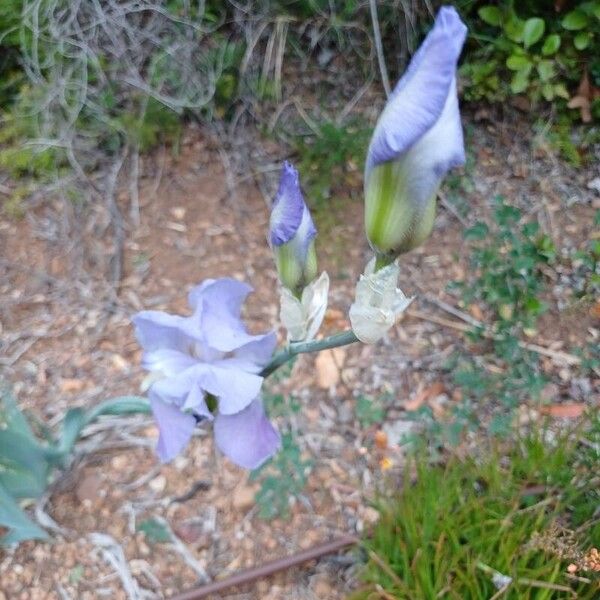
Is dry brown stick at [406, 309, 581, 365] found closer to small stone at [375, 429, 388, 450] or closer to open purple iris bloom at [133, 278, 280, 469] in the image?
small stone at [375, 429, 388, 450]

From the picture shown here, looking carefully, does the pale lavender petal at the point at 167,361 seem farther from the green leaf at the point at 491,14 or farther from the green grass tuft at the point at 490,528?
the green leaf at the point at 491,14

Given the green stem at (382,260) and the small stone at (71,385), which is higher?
the green stem at (382,260)

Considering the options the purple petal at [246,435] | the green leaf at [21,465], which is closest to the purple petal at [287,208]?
the purple petal at [246,435]

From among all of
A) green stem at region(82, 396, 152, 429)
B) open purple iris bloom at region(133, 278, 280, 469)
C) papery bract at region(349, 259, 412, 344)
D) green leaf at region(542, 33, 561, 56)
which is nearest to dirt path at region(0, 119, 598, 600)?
green leaf at region(542, 33, 561, 56)

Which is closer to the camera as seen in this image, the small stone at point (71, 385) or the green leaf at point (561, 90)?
the small stone at point (71, 385)

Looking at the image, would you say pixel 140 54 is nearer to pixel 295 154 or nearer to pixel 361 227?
pixel 295 154

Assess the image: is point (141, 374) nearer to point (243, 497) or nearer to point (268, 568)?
point (243, 497)
